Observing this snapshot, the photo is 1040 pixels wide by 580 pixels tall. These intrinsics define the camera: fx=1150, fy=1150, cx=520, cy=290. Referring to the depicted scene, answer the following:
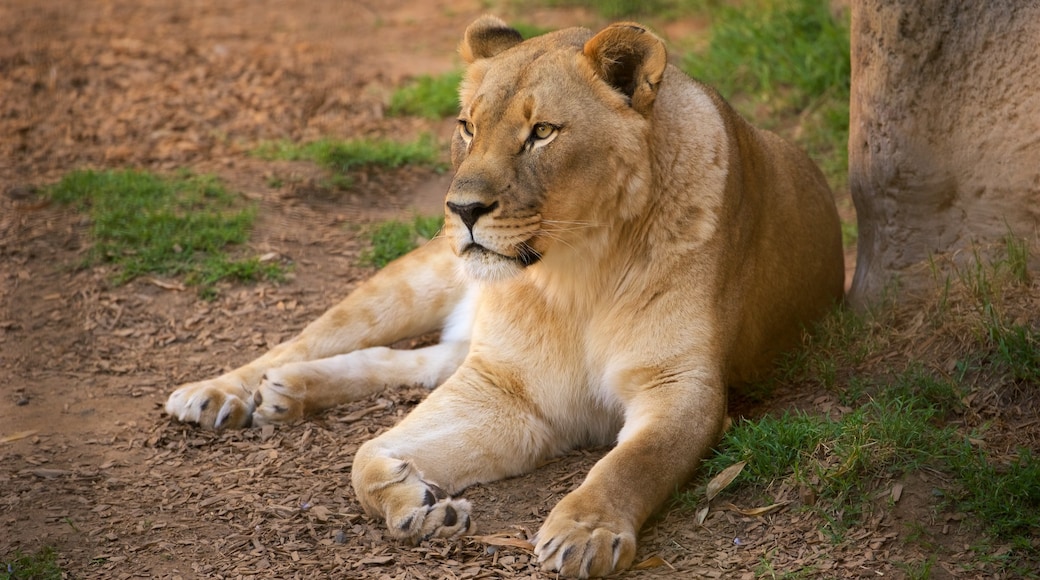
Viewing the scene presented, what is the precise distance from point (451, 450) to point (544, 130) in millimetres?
1134

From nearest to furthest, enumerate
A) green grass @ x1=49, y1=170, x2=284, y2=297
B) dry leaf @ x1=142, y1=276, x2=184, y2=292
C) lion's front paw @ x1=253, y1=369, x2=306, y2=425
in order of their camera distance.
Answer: lion's front paw @ x1=253, y1=369, x2=306, y2=425, dry leaf @ x1=142, y1=276, x2=184, y2=292, green grass @ x1=49, y1=170, x2=284, y2=297

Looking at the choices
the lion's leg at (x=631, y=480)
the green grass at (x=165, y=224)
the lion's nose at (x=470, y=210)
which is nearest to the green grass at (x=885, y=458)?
the lion's leg at (x=631, y=480)

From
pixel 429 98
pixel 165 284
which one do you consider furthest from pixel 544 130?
pixel 429 98

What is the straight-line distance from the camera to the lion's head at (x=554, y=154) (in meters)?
3.56

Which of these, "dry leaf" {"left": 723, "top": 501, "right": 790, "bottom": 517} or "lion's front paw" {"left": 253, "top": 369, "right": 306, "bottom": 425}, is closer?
"dry leaf" {"left": 723, "top": 501, "right": 790, "bottom": 517}

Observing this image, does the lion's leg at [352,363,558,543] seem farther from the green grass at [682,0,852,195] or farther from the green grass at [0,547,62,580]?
the green grass at [682,0,852,195]

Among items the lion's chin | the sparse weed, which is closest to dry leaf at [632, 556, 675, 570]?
the lion's chin

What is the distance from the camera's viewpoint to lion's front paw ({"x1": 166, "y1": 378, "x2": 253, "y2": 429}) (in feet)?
14.6

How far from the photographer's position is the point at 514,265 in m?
3.65

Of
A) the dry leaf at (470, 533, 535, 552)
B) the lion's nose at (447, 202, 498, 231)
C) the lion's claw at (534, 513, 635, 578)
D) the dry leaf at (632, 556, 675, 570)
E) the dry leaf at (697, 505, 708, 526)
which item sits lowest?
the dry leaf at (470, 533, 535, 552)

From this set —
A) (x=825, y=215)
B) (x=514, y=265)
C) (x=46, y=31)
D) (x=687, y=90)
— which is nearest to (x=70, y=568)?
(x=514, y=265)

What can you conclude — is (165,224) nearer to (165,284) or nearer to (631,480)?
(165,284)

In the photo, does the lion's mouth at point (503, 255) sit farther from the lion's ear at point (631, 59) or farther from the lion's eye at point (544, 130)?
the lion's ear at point (631, 59)

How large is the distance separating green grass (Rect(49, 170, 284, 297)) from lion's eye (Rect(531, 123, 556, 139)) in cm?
251
